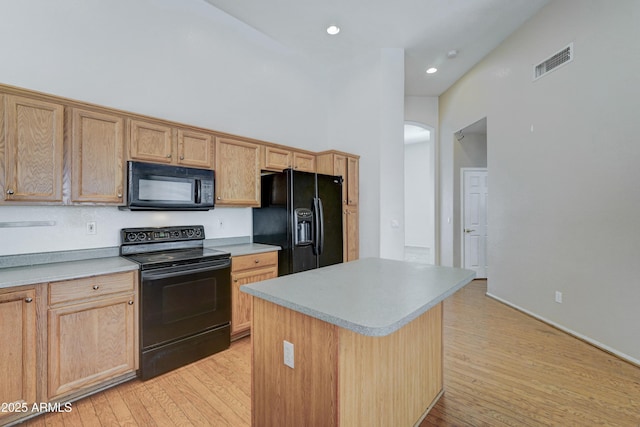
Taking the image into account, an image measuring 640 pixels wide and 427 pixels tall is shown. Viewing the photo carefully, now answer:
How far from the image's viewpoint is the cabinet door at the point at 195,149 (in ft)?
8.76

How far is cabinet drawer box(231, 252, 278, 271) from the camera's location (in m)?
2.78

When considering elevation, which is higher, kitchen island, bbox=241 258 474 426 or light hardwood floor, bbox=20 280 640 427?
kitchen island, bbox=241 258 474 426

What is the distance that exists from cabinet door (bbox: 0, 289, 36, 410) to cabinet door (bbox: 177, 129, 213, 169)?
148 cm

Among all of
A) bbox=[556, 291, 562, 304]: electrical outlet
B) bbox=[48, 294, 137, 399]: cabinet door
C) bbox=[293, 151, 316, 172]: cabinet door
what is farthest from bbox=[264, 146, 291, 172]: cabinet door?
bbox=[556, 291, 562, 304]: electrical outlet

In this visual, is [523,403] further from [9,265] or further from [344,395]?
[9,265]

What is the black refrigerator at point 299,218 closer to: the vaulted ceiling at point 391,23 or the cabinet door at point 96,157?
the cabinet door at point 96,157

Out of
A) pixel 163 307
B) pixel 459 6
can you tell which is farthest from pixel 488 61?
pixel 163 307

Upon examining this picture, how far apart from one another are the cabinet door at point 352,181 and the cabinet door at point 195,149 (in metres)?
1.91

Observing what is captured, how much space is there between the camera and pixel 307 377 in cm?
121

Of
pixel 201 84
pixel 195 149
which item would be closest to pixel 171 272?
pixel 195 149

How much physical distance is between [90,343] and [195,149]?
70.2 inches

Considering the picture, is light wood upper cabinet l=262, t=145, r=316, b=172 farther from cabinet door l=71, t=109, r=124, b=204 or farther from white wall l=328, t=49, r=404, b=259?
cabinet door l=71, t=109, r=124, b=204

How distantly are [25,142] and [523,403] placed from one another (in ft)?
12.6

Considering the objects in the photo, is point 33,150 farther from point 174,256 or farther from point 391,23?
point 391,23
